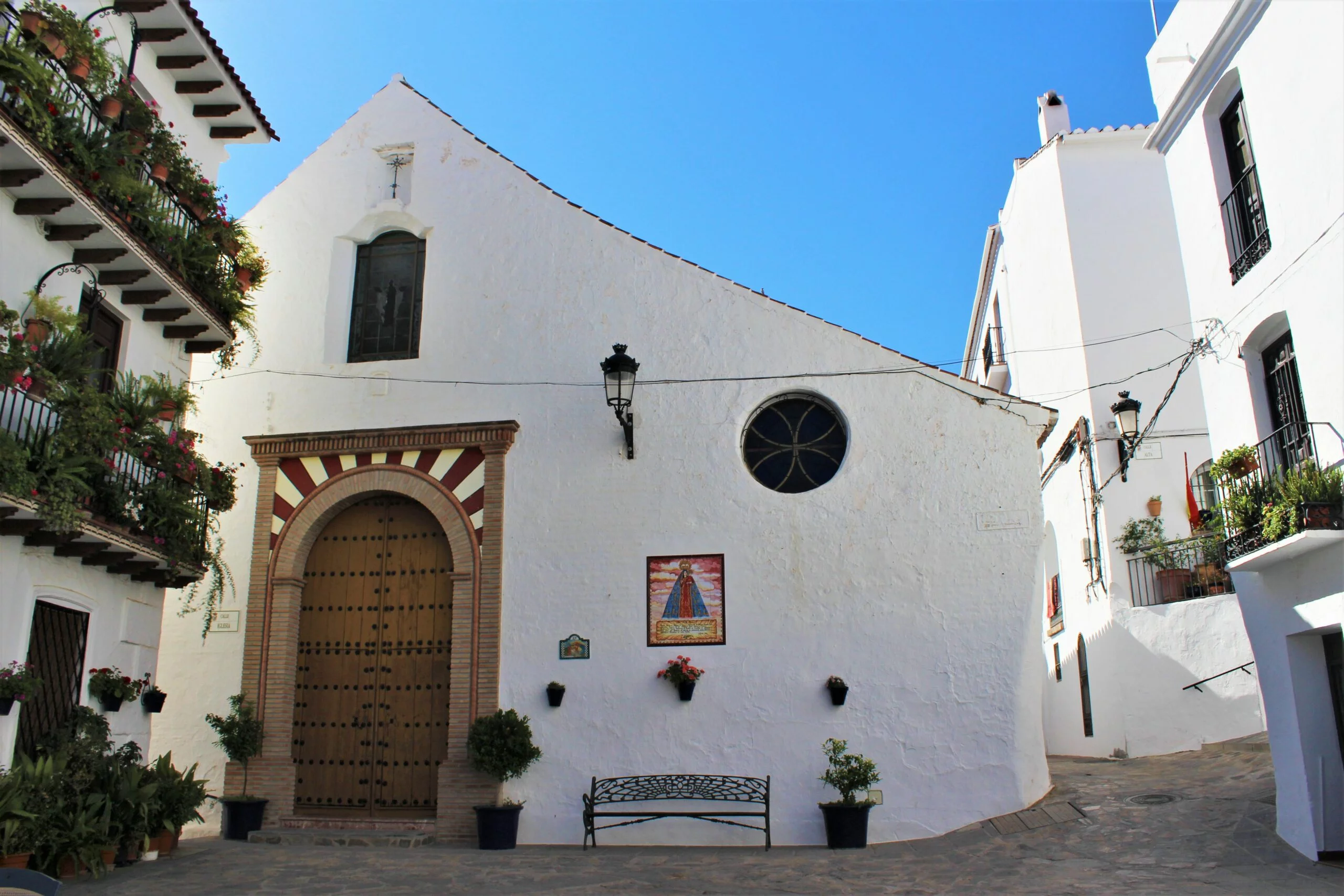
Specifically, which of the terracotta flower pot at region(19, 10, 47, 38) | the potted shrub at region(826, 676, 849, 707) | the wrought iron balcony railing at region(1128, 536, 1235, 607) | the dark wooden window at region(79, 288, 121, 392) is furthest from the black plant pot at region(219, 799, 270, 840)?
the wrought iron balcony railing at region(1128, 536, 1235, 607)

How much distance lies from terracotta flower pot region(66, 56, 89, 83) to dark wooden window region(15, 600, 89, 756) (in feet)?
14.0

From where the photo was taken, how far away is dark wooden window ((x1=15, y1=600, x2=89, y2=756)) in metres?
8.50

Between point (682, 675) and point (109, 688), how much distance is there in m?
5.11

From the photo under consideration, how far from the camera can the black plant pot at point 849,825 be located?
9477mm

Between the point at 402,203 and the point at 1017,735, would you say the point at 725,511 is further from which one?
the point at 402,203

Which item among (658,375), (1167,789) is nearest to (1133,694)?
(1167,789)

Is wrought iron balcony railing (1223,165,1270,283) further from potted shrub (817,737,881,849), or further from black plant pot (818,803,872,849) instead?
black plant pot (818,803,872,849)

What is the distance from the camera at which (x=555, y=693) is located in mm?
10391

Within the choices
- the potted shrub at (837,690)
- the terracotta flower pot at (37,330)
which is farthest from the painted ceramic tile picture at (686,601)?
the terracotta flower pot at (37,330)

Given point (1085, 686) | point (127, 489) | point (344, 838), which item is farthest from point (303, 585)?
point (1085, 686)

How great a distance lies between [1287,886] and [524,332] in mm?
8504

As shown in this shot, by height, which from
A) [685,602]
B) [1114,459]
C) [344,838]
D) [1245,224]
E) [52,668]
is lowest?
[344,838]

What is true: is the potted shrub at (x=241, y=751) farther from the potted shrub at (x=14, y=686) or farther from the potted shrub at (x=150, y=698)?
the potted shrub at (x=14, y=686)

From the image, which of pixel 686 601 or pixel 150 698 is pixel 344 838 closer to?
pixel 150 698
